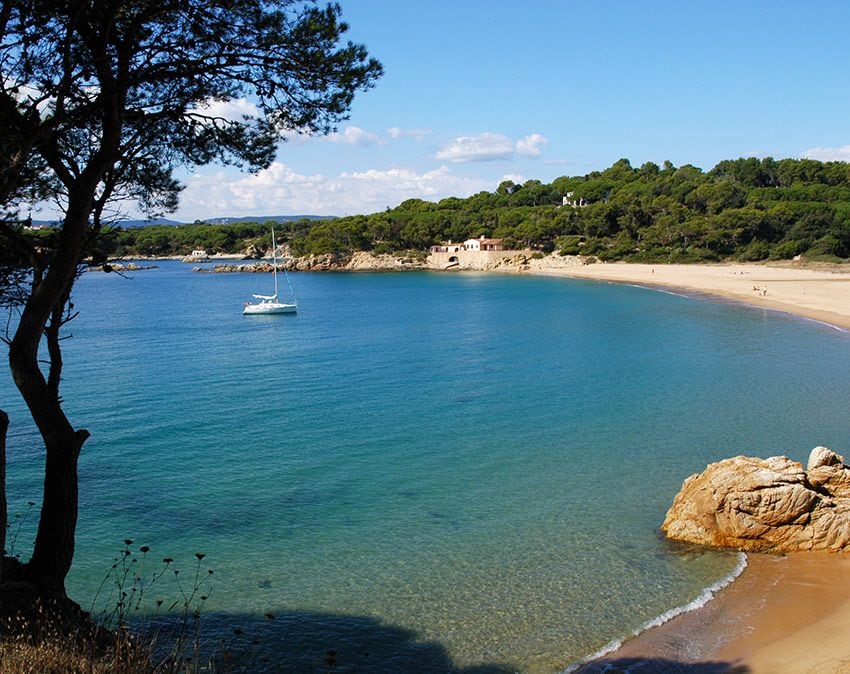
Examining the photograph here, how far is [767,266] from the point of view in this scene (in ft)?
270

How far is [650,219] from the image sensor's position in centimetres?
10456

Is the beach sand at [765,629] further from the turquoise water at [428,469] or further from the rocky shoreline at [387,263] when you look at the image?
the rocky shoreline at [387,263]

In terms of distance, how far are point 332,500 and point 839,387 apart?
18904mm

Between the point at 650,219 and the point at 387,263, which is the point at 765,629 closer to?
the point at 650,219

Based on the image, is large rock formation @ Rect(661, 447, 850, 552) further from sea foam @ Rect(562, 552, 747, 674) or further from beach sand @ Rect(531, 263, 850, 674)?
sea foam @ Rect(562, 552, 747, 674)

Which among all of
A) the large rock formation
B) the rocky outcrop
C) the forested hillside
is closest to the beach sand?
the large rock formation

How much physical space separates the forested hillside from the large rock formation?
77926 mm

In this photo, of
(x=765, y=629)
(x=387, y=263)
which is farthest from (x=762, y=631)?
(x=387, y=263)

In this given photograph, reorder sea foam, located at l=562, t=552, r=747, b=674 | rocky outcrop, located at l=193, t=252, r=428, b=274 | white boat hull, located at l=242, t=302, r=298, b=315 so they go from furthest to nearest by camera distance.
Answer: rocky outcrop, located at l=193, t=252, r=428, b=274 → white boat hull, located at l=242, t=302, r=298, b=315 → sea foam, located at l=562, t=552, r=747, b=674

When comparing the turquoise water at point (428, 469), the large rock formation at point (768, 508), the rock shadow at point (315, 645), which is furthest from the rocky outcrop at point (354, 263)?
the rock shadow at point (315, 645)

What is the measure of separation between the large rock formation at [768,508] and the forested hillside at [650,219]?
77.9 meters

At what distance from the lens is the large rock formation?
1204 cm

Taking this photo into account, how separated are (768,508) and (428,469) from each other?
288 inches

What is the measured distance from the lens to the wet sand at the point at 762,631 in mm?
8789
